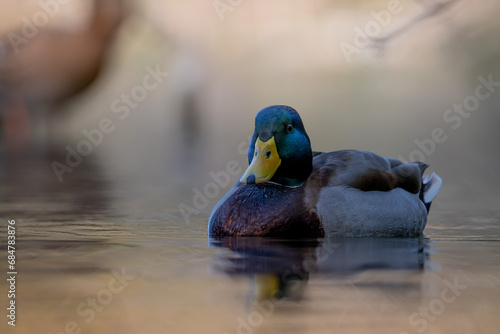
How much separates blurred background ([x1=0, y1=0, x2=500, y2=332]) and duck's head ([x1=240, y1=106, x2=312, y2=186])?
5.76 meters

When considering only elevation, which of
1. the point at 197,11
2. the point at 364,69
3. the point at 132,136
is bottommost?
the point at 132,136

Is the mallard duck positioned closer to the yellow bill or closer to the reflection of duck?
the yellow bill

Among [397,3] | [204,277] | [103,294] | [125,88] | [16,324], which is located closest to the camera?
[16,324]

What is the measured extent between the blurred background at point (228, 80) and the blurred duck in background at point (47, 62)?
0.03 metres

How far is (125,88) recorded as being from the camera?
74.0ft

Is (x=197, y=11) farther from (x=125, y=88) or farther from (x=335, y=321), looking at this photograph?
(x=335, y=321)

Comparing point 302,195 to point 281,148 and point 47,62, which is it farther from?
point 47,62

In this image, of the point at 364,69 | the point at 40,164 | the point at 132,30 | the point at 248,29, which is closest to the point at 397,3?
the point at 364,69

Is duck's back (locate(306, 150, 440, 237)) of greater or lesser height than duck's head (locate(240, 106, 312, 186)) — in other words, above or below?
below

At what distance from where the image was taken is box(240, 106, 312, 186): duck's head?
253 inches

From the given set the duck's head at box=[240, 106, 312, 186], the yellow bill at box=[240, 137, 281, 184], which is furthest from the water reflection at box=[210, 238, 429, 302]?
the duck's head at box=[240, 106, 312, 186]

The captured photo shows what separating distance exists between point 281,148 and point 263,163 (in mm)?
204

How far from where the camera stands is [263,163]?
252 inches

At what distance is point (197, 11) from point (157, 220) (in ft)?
49.8
